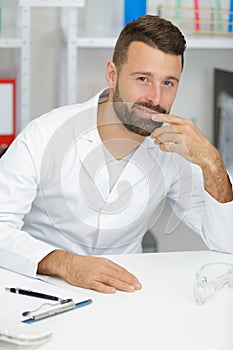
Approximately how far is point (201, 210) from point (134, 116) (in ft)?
0.92

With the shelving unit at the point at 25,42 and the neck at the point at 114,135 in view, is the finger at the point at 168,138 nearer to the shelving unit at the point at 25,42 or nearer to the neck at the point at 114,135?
the neck at the point at 114,135

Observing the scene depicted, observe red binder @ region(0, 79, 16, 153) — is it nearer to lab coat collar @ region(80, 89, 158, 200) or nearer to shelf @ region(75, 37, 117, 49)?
shelf @ region(75, 37, 117, 49)

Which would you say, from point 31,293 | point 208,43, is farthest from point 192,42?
point 31,293

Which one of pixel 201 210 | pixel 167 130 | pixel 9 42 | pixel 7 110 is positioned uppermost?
pixel 9 42

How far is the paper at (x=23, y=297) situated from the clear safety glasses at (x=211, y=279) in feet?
0.62

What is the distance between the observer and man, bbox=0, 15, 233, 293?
1511 mm

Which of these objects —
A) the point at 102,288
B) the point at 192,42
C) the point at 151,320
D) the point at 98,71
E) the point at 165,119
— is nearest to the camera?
the point at 151,320

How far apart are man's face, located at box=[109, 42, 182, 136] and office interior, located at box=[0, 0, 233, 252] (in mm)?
757

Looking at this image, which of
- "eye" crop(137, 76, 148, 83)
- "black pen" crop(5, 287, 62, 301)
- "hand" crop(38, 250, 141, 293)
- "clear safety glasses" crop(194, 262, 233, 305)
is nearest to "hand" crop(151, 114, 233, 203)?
"eye" crop(137, 76, 148, 83)

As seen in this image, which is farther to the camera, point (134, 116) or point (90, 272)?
point (134, 116)

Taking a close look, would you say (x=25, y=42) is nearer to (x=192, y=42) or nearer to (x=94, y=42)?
(x=94, y=42)

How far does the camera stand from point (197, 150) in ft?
4.99

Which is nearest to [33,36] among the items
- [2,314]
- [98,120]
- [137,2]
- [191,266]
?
[137,2]

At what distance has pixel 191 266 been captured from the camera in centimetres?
137
